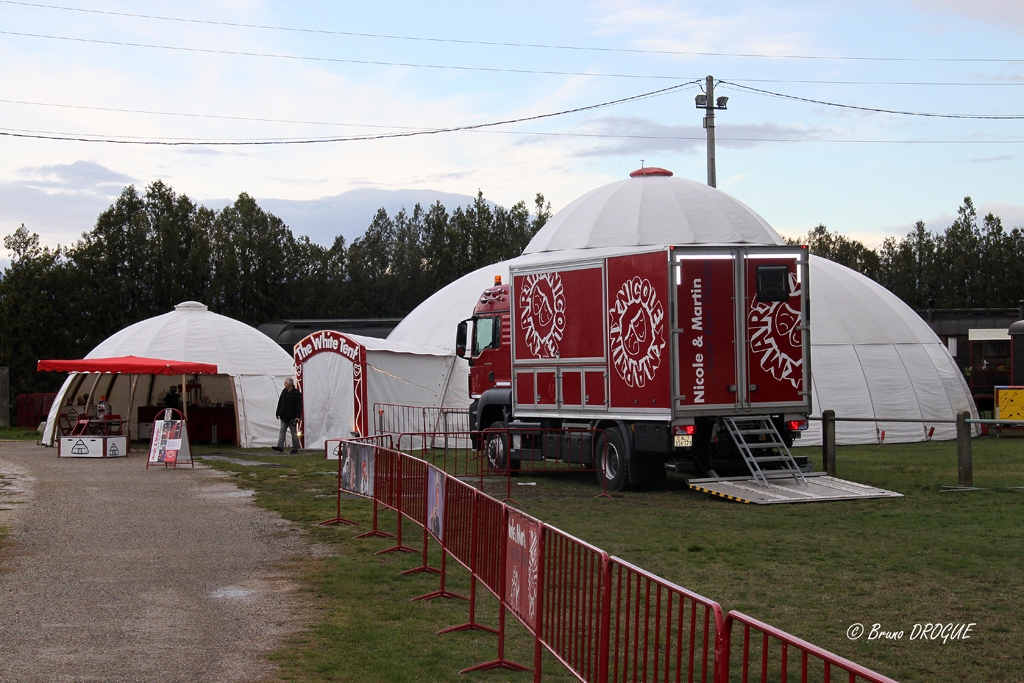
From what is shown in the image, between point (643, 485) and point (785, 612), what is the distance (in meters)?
8.31

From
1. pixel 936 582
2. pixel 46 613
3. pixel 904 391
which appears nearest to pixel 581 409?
pixel 936 582

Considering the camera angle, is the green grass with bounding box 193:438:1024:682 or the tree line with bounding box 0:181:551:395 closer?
the green grass with bounding box 193:438:1024:682

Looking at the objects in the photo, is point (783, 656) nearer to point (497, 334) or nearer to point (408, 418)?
point (497, 334)

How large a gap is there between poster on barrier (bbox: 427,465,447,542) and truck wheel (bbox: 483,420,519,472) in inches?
358

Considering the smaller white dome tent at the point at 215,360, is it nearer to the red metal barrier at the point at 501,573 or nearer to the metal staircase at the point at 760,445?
the metal staircase at the point at 760,445

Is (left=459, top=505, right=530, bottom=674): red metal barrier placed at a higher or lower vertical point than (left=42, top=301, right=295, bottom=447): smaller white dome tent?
lower

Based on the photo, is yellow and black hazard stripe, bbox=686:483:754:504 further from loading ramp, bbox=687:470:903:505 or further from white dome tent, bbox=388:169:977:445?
white dome tent, bbox=388:169:977:445

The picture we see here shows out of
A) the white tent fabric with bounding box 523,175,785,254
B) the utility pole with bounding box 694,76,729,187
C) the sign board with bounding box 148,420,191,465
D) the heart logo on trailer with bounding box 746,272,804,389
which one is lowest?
the sign board with bounding box 148,420,191,465

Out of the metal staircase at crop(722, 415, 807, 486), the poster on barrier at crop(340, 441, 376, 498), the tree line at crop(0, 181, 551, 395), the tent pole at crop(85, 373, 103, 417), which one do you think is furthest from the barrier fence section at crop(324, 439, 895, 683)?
the tree line at crop(0, 181, 551, 395)

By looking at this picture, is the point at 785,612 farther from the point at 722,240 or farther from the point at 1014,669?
the point at 722,240

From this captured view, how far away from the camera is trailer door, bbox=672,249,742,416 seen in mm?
15023

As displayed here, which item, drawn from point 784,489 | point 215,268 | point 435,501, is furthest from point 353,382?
point 215,268

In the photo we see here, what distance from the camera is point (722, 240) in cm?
2394

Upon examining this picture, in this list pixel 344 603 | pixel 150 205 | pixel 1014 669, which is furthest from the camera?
pixel 150 205
